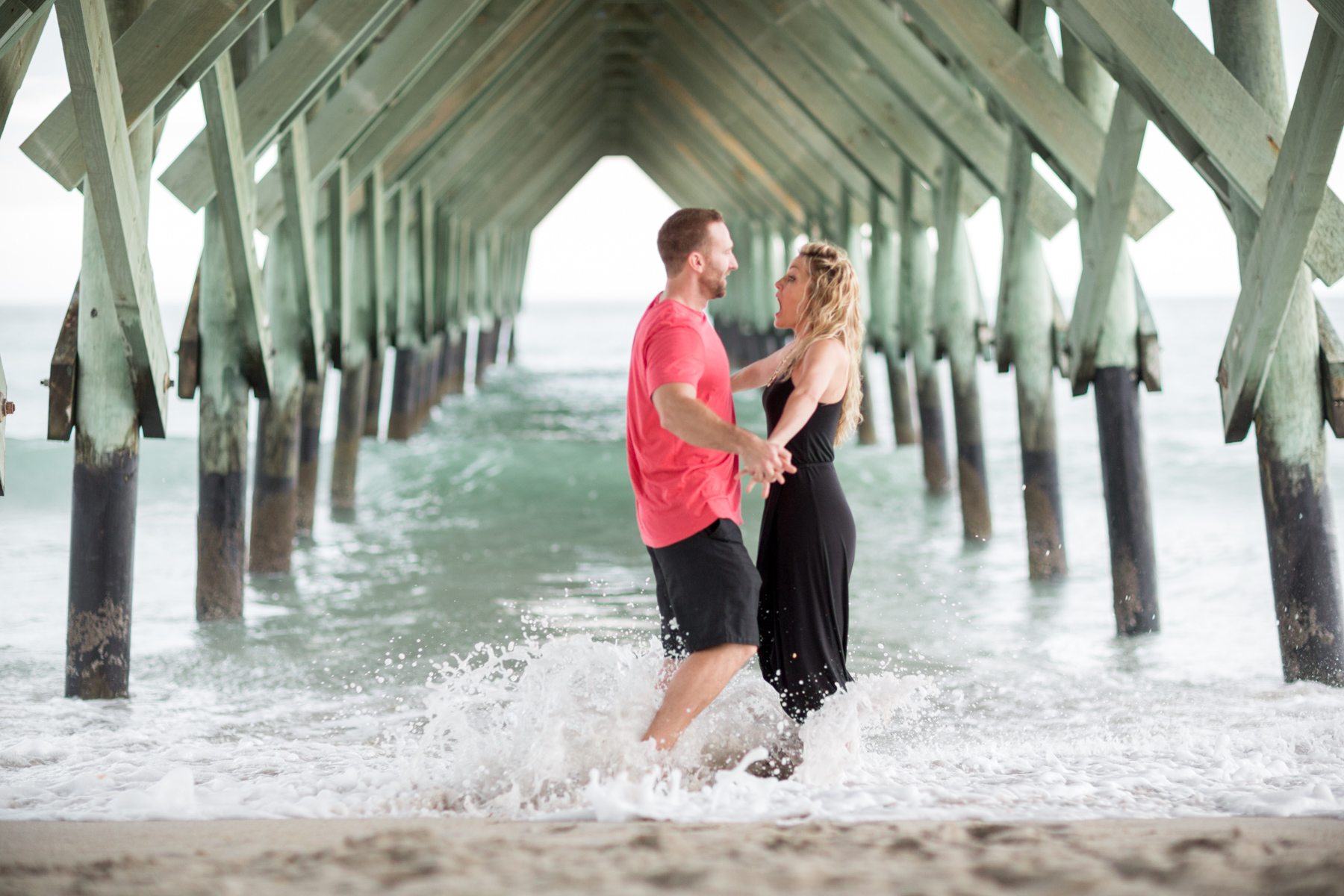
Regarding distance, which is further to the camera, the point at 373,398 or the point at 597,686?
the point at 373,398

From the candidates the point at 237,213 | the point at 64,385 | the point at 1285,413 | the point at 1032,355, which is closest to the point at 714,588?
the point at 1285,413

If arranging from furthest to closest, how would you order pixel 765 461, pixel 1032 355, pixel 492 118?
1. pixel 492 118
2. pixel 1032 355
3. pixel 765 461

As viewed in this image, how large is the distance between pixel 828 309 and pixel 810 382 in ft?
0.69

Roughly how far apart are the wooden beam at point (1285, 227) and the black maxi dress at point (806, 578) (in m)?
1.51

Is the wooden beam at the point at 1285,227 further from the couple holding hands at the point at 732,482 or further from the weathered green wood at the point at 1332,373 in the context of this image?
the couple holding hands at the point at 732,482

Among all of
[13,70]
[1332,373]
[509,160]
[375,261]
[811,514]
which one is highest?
[509,160]

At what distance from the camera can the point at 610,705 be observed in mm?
2855

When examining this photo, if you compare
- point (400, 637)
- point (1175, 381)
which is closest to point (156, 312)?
point (400, 637)

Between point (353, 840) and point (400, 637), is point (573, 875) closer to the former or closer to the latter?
point (353, 840)

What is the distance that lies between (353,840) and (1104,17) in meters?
2.89

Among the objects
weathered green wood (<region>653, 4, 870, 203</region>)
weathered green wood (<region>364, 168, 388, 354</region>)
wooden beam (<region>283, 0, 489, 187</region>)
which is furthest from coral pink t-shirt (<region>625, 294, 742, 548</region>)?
weathered green wood (<region>653, 4, 870, 203</region>)

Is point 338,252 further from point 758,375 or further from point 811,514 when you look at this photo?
point 811,514

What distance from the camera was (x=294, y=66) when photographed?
4391mm

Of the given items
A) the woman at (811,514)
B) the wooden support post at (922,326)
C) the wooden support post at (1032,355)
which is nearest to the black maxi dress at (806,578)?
the woman at (811,514)
